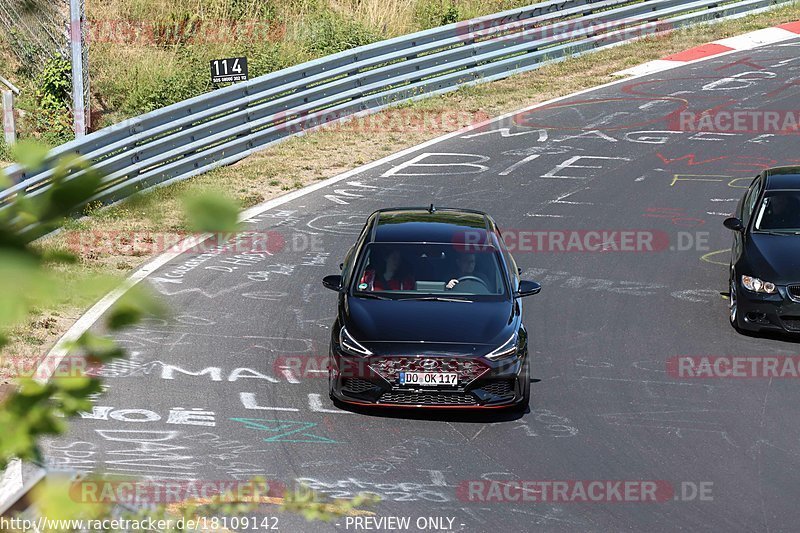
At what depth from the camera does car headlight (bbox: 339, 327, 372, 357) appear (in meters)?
9.78

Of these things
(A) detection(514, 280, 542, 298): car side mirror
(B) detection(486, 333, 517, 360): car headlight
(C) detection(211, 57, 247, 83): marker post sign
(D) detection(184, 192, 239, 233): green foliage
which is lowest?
(B) detection(486, 333, 517, 360): car headlight

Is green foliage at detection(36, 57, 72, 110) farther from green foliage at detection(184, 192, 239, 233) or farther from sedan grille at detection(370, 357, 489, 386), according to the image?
green foliage at detection(184, 192, 239, 233)

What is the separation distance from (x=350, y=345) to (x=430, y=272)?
1.37 meters

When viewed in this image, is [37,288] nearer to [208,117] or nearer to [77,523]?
[77,523]

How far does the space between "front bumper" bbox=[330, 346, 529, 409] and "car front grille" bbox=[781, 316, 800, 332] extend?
350 centimetres

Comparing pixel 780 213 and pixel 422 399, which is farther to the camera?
pixel 780 213

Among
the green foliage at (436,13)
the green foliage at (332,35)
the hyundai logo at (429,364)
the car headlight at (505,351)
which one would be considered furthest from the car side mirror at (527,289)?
the green foliage at (436,13)

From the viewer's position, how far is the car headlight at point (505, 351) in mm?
9781

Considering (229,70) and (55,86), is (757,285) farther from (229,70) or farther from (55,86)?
(55,86)

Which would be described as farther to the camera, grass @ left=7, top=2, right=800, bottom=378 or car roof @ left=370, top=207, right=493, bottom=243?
grass @ left=7, top=2, right=800, bottom=378

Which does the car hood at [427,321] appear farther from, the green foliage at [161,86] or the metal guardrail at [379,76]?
the green foliage at [161,86]

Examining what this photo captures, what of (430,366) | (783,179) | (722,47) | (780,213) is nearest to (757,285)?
(780,213)

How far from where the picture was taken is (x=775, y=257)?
12062mm

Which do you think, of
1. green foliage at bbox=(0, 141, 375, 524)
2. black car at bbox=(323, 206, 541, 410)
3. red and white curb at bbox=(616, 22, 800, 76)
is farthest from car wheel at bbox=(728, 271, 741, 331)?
red and white curb at bbox=(616, 22, 800, 76)
